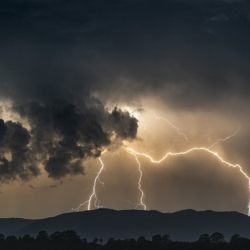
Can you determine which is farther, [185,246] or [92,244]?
[92,244]

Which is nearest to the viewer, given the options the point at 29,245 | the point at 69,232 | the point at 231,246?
the point at 231,246

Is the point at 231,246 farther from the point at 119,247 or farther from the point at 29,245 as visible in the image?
the point at 29,245

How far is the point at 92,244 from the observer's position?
16675 cm

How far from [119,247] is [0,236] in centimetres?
5657

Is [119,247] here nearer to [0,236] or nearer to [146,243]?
[146,243]

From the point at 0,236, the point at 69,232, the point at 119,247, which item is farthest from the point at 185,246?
the point at 0,236

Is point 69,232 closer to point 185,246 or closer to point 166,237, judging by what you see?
point 166,237

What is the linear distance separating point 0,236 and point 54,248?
44815 mm

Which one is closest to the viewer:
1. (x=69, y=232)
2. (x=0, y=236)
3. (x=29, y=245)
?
(x=29, y=245)

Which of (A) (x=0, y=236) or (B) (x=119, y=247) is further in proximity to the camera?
(A) (x=0, y=236)

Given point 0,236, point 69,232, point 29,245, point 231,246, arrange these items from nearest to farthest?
point 231,246
point 29,245
point 69,232
point 0,236

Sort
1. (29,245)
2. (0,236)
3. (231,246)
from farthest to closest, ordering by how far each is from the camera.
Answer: (0,236) → (29,245) → (231,246)

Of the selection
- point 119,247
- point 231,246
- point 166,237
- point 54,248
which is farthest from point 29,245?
point 231,246

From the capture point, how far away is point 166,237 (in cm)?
17212
